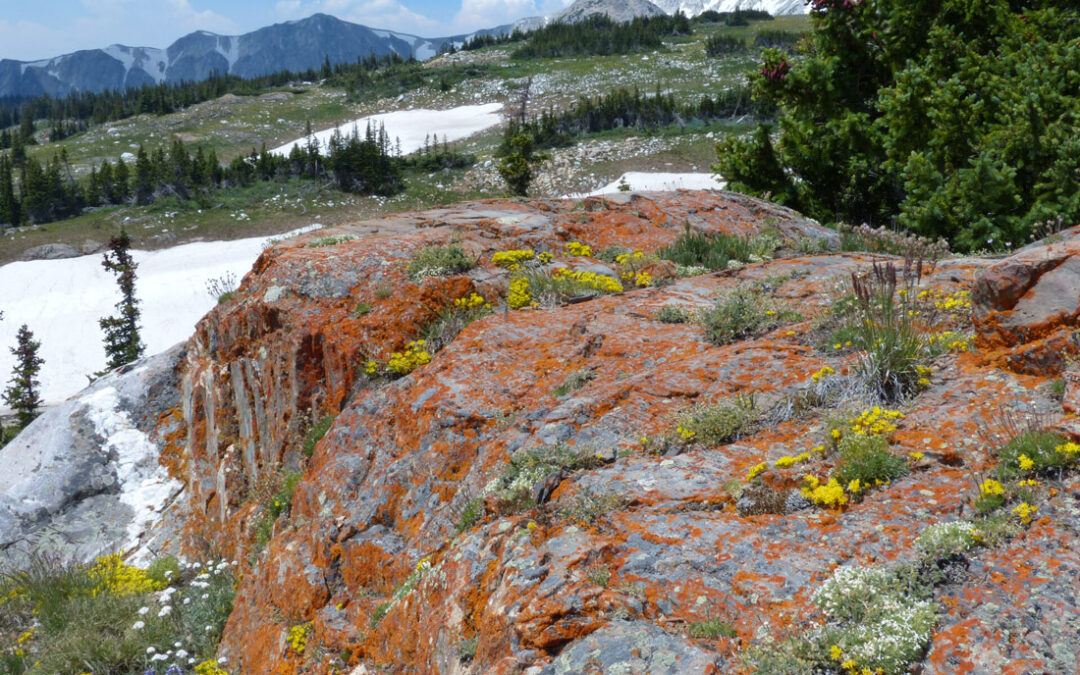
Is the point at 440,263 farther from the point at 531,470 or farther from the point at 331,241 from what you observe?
the point at 531,470

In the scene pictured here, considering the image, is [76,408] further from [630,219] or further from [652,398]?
[652,398]

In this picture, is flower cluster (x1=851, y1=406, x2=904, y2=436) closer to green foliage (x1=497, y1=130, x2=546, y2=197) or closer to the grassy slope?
green foliage (x1=497, y1=130, x2=546, y2=197)

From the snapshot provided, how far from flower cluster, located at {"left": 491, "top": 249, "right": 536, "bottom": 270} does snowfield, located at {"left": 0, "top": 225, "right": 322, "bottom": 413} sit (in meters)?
32.2

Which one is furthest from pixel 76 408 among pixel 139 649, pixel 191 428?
pixel 139 649

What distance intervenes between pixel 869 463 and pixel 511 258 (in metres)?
5.89

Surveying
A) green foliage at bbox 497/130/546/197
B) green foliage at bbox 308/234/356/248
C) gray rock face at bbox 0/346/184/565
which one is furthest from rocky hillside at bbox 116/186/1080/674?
green foliage at bbox 497/130/546/197

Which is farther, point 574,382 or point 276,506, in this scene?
point 276,506

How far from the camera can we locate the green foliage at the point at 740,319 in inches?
252

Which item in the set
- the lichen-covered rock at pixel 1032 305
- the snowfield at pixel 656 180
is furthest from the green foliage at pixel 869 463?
the snowfield at pixel 656 180

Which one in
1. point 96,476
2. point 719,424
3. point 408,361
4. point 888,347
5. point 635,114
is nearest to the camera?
point 888,347

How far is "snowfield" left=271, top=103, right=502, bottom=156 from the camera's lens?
9055 cm

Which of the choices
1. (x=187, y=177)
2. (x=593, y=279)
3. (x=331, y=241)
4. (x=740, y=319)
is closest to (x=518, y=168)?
(x=331, y=241)

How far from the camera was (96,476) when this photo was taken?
1189cm

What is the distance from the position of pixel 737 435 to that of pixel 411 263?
5284 mm
